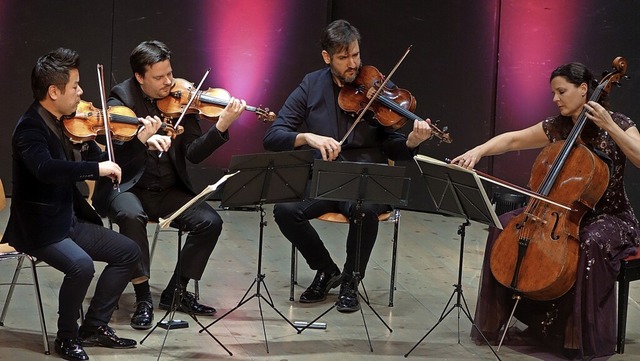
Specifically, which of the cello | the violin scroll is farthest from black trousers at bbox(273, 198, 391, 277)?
the violin scroll

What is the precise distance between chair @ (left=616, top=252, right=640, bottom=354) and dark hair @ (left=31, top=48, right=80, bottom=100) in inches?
94.2

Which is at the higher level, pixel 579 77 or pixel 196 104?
pixel 579 77

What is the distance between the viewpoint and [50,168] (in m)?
3.72

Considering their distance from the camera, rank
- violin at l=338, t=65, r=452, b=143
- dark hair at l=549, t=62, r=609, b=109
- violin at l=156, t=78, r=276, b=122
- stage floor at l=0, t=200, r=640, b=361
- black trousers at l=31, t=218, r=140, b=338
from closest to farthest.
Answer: black trousers at l=31, t=218, r=140, b=338 < stage floor at l=0, t=200, r=640, b=361 < dark hair at l=549, t=62, r=609, b=109 < violin at l=156, t=78, r=276, b=122 < violin at l=338, t=65, r=452, b=143

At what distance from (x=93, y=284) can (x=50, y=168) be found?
135cm

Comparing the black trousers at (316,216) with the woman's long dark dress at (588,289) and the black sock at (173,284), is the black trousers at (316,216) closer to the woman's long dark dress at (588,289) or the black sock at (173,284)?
the black sock at (173,284)

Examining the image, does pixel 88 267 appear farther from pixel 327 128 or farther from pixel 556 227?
pixel 556 227

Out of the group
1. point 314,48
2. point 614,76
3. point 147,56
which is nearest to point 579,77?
point 614,76

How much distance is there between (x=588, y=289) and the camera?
3.98 metres

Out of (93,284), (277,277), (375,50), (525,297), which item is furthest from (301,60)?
(525,297)

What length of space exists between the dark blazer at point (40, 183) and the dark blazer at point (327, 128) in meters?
1.25

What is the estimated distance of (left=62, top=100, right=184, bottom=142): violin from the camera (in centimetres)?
399

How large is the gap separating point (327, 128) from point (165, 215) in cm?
90

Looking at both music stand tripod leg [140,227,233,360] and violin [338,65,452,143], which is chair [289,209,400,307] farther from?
music stand tripod leg [140,227,233,360]
